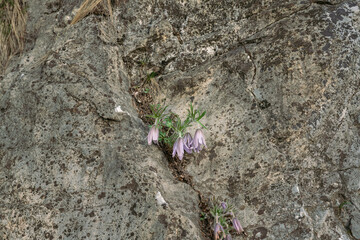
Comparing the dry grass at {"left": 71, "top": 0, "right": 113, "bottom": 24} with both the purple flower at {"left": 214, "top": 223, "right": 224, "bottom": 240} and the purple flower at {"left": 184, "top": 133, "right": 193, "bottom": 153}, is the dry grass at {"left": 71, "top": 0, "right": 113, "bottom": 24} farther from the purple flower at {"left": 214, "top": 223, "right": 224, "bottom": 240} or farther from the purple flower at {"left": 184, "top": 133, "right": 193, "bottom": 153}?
the purple flower at {"left": 214, "top": 223, "right": 224, "bottom": 240}

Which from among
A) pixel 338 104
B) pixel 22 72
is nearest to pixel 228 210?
pixel 338 104

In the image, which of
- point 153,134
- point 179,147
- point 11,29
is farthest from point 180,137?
point 11,29

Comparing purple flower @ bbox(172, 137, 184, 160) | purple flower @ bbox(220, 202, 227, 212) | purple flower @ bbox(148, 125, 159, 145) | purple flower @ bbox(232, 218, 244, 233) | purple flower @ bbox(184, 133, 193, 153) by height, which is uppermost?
purple flower @ bbox(148, 125, 159, 145)

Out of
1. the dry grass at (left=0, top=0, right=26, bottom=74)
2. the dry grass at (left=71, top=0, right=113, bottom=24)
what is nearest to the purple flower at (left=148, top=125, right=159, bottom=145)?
the dry grass at (left=71, top=0, right=113, bottom=24)

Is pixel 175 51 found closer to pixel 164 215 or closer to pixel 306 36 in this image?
pixel 306 36

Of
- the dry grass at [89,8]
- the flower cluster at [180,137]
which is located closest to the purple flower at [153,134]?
the flower cluster at [180,137]

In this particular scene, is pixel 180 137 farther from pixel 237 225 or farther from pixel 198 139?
pixel 237 225
